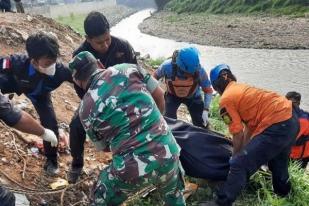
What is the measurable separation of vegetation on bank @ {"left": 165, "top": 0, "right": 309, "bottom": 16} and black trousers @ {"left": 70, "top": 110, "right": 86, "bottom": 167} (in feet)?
83.4

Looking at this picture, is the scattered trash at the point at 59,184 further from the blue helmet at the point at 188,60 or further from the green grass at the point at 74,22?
the green grass at the point at 74,22

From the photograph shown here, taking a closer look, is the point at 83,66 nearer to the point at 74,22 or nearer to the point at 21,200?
the point at 21,200

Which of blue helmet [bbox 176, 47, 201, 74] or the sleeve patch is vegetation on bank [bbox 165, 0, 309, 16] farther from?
the sleeve patch

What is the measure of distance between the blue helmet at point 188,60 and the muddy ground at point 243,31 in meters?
15.2

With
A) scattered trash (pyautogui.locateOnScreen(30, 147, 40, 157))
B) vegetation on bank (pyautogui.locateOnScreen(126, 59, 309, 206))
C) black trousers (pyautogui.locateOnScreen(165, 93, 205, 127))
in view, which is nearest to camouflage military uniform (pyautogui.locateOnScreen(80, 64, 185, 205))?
vegetation on bank (pyautogui.locateOnScreen(126, 59, 309, 206))

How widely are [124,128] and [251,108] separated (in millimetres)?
1715

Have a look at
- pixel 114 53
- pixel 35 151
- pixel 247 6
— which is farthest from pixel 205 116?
pixel 247 6

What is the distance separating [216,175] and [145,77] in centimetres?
168

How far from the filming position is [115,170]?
10.4ft

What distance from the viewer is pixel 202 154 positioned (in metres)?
4.58

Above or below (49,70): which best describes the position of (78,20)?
below

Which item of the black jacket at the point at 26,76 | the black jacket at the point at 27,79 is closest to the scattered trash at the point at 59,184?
the black jacket at the point at 27,79

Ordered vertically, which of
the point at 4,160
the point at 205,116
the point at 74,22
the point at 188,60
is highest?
the point at 188,60

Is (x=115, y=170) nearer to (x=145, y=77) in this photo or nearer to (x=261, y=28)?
(x=145, y=77)
